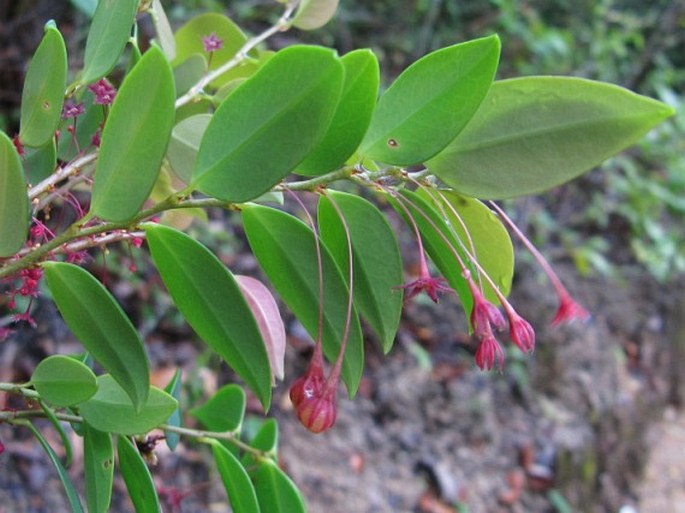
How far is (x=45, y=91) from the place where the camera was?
1.55ft

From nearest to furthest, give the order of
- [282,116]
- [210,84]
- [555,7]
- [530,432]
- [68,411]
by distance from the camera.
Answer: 1. [282,116]
2. [68,411]
3. [210,84]
4. [530,432]
5. [555,7]

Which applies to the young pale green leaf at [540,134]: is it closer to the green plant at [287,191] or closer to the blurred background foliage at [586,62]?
the green plant at [287,191]

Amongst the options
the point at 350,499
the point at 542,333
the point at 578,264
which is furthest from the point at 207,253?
the point at 578,264

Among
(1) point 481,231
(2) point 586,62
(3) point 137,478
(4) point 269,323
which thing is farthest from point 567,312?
(2) point 586,62

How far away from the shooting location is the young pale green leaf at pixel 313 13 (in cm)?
72

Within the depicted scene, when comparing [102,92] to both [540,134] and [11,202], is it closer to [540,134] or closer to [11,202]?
[11,202]

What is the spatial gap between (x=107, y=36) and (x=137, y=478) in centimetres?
27

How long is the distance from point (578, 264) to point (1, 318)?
7.76 ft

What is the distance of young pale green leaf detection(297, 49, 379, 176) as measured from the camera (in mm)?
415

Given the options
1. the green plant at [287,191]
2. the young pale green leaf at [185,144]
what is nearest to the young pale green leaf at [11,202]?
the green plant at [287,191]

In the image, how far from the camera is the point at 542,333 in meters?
2.92

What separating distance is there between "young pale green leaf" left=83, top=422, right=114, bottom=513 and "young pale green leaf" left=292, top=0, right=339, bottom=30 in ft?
1.28

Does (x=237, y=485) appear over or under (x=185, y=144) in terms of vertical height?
under

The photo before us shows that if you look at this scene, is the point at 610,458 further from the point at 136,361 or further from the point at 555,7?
the point at 136,361
